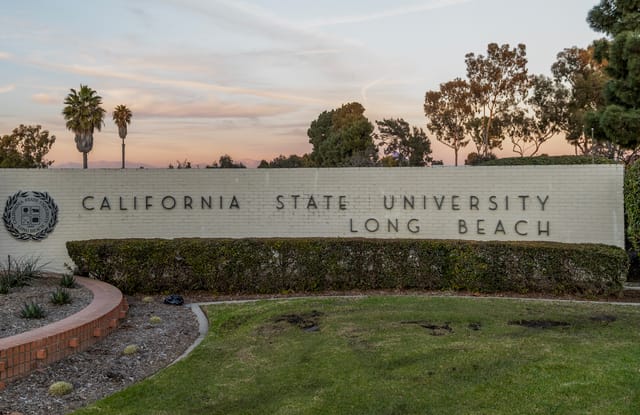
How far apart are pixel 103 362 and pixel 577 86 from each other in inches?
1731

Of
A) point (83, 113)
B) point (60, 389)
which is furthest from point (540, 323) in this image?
point (83, 113)

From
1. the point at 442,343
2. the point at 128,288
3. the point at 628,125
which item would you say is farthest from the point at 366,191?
the point at 628,125

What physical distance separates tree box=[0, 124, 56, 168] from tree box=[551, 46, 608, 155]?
49481 millimetres

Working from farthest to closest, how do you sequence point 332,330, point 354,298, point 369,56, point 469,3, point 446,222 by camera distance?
point 369,56
point 469,3
point 446,222
point 354,298
point 332,330

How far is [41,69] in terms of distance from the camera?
15164mm

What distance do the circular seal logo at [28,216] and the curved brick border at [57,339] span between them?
208 inches

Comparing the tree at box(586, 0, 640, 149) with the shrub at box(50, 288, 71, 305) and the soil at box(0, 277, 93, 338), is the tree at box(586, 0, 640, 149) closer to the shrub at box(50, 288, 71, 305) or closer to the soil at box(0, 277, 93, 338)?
the soil at box(0, 277, 93, 338)

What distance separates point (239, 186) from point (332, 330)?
20.4 feet

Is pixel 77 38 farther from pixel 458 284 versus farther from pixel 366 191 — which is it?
pixel 458 284

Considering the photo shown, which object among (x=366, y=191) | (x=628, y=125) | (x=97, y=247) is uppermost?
(x=628, y=125)

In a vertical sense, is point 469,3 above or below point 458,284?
above

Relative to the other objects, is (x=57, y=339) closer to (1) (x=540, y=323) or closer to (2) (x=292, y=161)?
(1) (x=540, y=323)

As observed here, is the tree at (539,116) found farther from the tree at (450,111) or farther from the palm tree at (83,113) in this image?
the palm tree at (83,113)

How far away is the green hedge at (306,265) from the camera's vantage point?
9875 mm
